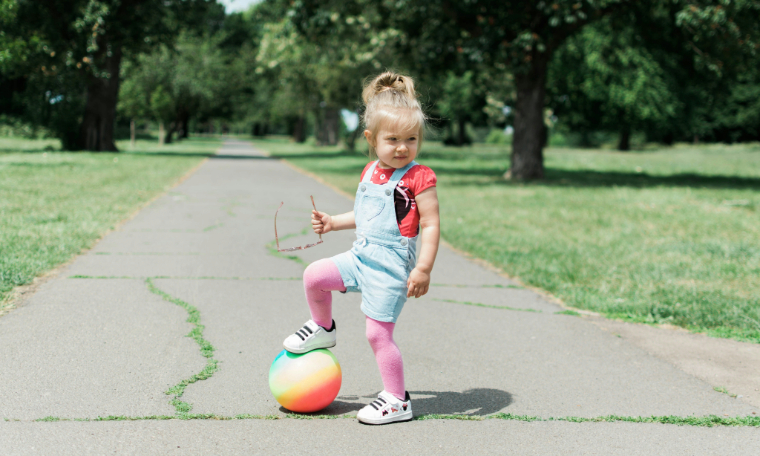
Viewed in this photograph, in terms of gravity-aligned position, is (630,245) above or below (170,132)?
below

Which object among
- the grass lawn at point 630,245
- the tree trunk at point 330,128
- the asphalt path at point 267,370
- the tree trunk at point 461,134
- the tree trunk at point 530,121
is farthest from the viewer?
the tree trunk at point 461,134

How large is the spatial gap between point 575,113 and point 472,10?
3050 centimetres

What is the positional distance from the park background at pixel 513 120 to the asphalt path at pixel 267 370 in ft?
2.40

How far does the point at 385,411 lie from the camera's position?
3.00 metres

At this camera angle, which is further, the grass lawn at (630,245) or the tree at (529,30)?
the tree at (529,30)

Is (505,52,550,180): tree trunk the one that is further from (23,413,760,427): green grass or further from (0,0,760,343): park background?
(23,413,760,427): green grass

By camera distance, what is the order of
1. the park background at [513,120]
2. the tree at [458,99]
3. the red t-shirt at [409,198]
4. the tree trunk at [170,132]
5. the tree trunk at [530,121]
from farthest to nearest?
the tree at [458,99], the tree trunk at [170,132], the tree trunk at [530,121], the park background at [513,120], the red t-shirt at [409,198]

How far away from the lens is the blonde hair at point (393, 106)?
9.82ft

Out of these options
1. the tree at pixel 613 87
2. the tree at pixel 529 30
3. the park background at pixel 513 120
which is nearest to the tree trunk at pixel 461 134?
the park background at pixel 513 120

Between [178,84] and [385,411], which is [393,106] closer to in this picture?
[385,411]

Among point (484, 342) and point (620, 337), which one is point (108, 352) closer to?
point (484, 342)

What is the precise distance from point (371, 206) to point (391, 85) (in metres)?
0.60

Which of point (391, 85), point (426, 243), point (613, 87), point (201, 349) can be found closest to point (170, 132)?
point (613, 87)

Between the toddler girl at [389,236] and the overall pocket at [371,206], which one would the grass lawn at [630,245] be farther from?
the overall pocket at [371,206]
